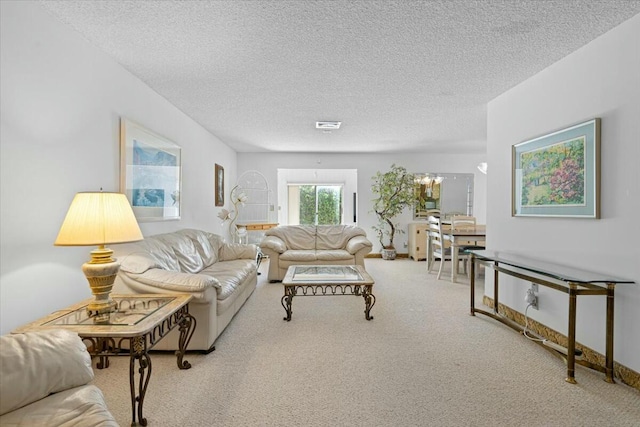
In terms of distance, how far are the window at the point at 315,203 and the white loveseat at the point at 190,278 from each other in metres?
4.09

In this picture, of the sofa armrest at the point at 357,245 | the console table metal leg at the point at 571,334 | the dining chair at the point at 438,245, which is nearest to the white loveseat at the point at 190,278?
the sofa armrest at the point at 357,245

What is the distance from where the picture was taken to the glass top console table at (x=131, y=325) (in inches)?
64.2

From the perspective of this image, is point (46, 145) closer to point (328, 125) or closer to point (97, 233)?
point (97, 233)

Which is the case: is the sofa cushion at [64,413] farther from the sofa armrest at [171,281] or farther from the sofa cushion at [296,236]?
the sofa cushion at [296,236]

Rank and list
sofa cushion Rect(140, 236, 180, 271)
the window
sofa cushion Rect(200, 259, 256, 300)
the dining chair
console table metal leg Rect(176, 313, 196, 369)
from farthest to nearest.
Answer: the window
the dining chair
sofa cushion Rect(200, 259, 256, 300)
sofa cushion Rect(140, 236, 180, 271)
console table metal leg Rect(176, 313, 196, 369)

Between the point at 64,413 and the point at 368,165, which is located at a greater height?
the point at 368,165

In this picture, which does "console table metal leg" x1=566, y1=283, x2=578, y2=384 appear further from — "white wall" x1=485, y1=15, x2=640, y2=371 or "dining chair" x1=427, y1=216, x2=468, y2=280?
"dining chair" x1=427, y1=216, x2=468, y2=280

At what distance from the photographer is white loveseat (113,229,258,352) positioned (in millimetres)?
2418

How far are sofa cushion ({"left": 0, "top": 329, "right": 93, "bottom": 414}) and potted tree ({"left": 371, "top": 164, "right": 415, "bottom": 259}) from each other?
245 inches

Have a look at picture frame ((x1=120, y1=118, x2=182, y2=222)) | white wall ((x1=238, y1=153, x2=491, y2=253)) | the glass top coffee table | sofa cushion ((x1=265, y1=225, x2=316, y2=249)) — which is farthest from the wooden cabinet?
picture frame ((x1=120, y1=118, x2=182, y2=222))

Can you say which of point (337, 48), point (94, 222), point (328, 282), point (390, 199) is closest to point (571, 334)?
point (328, 282)

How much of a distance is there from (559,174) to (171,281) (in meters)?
3.21

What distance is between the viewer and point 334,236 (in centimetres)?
561

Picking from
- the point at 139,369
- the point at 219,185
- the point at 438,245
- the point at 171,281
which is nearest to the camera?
the point at 139,369
